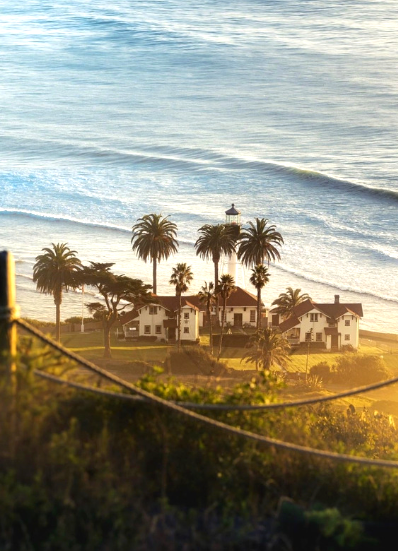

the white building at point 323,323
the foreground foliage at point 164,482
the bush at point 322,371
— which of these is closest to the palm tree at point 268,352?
the bush at point 322,371

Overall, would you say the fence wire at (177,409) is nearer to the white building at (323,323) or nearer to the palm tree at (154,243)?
the white building at (323,323)

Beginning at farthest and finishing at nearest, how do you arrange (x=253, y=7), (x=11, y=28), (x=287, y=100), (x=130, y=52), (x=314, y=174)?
(x=253, y=7)
(x=11, y=28)
(x=130, y=52)
(x=287, y=100)
(x=314, y=174)

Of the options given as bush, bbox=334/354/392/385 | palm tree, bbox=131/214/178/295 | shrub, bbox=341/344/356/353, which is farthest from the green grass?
palm tree, bbox=131/214/178/295

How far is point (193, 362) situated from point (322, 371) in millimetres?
5065

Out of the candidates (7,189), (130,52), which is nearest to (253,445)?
(7,189)

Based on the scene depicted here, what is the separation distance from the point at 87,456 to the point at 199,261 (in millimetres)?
34494

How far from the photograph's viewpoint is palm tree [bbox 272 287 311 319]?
3351 centimetres

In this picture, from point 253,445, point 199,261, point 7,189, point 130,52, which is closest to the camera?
point 253,445

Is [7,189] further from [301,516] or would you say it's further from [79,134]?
[301,516]

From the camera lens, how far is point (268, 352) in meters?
29.6

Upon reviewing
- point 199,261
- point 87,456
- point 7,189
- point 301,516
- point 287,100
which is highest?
point 287,100

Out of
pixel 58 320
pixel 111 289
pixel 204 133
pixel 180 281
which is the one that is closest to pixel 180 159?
pixel 204 133

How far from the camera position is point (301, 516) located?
5.03 m

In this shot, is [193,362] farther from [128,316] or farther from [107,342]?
[128,316]
